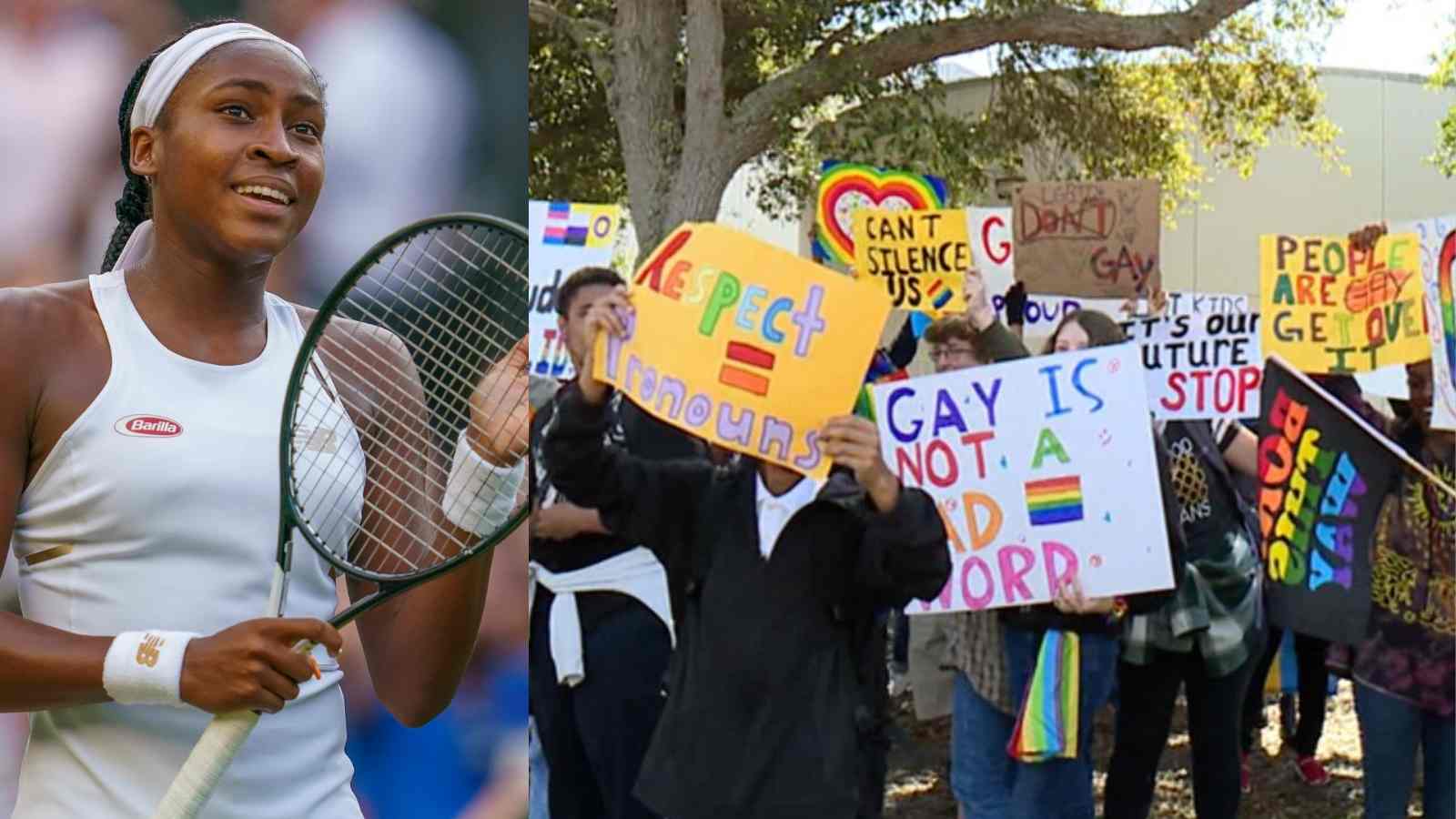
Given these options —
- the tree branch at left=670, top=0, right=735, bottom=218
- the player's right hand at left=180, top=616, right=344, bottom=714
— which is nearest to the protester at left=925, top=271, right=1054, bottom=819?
the tree branch at left=670, top=0, right=735, bottom=218

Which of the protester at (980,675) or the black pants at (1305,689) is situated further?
the black pants at (1305,689)

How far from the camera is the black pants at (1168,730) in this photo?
13.3ft

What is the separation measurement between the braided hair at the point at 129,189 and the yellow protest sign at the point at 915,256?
2.24 meters

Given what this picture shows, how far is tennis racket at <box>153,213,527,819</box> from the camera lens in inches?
63.2

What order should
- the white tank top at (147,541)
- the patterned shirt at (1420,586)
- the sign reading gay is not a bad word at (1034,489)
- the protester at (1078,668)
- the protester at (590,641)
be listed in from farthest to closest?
the patterned shirt at (1420,586), the protester at (1078,668), the sign reading gay is not a bad word at (1034,489), the protester at (590,641), the white tank top at (147,541)

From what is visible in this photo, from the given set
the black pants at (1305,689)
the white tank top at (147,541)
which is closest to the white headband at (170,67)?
the white tank top at (147,541)

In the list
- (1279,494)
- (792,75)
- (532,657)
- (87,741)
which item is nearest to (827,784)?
(532,657)

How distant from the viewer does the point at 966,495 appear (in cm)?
370

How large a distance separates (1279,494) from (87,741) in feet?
10.0

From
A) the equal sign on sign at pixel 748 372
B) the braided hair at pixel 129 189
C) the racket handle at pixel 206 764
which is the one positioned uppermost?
the braided hair at pixel 129 189

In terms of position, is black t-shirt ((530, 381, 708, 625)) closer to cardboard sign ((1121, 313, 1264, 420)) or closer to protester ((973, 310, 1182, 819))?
protester ((973, 310, 1182, 819))

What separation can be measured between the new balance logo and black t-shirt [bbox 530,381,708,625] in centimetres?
182

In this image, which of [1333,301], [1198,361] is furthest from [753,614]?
[1333,301]

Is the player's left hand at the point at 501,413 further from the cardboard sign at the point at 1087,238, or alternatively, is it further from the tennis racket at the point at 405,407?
the cardboard sign at the point at 1087,238
